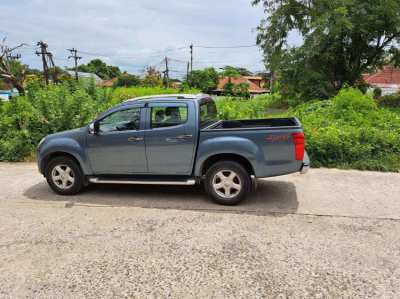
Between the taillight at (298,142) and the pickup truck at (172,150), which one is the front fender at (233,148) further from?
the taillight at (298,142)

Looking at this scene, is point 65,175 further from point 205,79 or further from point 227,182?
point 205,79

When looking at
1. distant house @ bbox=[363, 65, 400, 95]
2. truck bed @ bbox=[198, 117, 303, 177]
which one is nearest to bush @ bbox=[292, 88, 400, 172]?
truck bed @ bbox=[198, 117, 303, 177]

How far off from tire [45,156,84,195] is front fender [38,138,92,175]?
135 millimetres

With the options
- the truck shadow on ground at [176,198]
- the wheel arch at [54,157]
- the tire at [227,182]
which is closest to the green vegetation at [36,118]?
the truck shadow on ground at [176,198]

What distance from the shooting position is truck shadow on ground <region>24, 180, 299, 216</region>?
4996mm

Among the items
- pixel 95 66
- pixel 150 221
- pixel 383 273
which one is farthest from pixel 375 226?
pixel 95 66

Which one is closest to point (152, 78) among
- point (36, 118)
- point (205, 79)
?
point (205, 79)

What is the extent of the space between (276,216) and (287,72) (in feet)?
60.9

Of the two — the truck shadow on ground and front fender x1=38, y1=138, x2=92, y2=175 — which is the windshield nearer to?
the truck shadow on ground

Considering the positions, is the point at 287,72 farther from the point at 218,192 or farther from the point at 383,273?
the point at 383,273

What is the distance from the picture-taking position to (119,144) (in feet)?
17.4

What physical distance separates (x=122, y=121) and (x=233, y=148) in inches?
77.1

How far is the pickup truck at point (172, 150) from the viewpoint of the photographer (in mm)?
4777

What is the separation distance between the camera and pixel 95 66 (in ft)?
355
